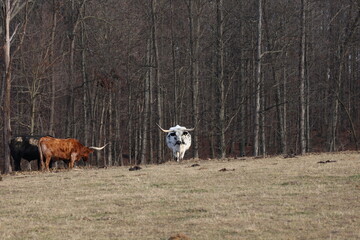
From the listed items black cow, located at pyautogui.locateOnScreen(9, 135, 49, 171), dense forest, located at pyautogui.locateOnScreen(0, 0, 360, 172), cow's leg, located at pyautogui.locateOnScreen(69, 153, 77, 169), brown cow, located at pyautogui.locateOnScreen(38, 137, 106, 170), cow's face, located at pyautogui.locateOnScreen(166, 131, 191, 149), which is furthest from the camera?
dense forest, located at pyautogui.locateOnScreen(0, 0, 360, 172)

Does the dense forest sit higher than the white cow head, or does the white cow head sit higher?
the dense forest

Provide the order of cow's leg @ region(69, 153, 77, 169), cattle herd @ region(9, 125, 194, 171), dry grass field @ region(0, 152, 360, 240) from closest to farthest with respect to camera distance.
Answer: dry grass field @ region(0, 152, 360, 240)
cattle herd @ region(9, 125, 194, 171)
cow's leg @ region(69, 153, 77, 169)

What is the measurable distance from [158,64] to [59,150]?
9.75 meters

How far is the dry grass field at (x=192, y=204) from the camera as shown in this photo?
9898 mm

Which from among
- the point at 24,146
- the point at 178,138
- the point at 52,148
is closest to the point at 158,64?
the point at 178,138

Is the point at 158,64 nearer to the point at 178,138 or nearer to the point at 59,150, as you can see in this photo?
the point at 178,138

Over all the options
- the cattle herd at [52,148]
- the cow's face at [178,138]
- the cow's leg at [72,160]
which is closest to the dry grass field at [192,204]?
the cattle herd at [52,148]

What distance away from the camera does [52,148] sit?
22422mm

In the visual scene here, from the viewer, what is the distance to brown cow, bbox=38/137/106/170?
22.2 metres

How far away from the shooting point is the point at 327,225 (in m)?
9.80

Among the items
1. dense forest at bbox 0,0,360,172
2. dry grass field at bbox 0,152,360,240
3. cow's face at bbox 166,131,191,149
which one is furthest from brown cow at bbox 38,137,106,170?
dense forest at bbox 0,0,360,172

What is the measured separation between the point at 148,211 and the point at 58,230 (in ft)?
6.75

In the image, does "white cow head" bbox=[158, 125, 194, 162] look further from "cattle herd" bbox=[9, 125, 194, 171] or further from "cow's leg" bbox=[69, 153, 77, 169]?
"cow's leg" bbox=[69, 153, 77, 169]

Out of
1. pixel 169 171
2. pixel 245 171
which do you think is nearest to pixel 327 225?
pixel 245 171
